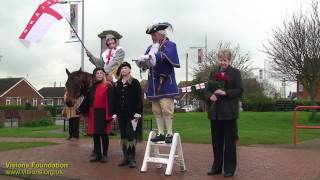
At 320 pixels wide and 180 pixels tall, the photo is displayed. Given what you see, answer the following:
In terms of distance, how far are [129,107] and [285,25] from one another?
2301cm

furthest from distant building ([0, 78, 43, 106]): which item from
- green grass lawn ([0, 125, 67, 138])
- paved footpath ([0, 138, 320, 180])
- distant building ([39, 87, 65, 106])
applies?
paved footpath ([0, 138, 320, 180])

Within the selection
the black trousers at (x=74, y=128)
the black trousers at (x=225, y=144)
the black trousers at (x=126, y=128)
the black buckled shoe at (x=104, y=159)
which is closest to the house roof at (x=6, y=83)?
the black trousers at (x=74, y=128)

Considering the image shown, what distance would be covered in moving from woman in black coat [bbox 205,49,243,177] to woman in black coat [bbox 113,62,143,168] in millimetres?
1470

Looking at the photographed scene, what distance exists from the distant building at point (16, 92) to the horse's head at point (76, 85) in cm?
6726

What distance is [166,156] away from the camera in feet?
28.5

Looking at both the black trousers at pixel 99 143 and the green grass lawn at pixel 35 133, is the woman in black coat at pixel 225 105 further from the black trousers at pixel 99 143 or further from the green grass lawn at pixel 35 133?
the green grass lawn at pixel 35 133

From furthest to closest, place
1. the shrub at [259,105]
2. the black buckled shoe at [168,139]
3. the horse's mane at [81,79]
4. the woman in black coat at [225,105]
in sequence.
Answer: the shrub at [259,105] < the horse's mane at [81,79] < the black buckled shoe at [168,139] < the woman in black coat at [225,105]

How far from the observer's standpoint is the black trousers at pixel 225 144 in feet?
25.5

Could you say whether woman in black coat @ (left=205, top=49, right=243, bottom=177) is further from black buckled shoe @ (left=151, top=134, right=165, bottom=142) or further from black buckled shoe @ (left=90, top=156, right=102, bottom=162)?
Answer: black buckled shoe @ (left=90, top=156, right=102, bottom=162)

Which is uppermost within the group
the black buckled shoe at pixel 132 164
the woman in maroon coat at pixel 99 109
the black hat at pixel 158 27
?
the black hat at pixel 158 27

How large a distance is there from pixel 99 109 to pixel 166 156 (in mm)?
1650

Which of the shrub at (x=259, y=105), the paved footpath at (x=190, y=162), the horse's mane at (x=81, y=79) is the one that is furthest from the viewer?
the shrub at (x=259, y=105)

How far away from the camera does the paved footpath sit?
310 inches

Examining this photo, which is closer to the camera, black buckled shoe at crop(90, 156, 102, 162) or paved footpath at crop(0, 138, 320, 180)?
paved footpath at crop(0, 138, 320, 180)
